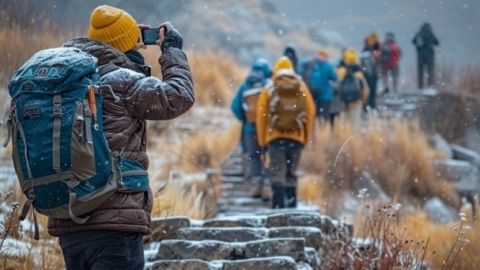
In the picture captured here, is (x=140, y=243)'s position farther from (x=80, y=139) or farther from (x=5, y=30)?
(x=5, y=30)

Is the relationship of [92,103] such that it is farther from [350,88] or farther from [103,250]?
[350,88]

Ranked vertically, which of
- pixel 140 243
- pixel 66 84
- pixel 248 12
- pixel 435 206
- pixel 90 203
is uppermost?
pixel 248 12

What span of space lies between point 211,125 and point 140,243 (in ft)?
34.1

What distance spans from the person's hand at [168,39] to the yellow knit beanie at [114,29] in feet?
0.36

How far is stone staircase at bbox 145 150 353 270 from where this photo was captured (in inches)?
167

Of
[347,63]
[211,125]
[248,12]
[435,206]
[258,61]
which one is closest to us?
[258,61]

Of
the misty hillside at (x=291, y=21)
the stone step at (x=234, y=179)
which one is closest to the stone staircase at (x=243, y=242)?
the stone step at (x=234, y=179)

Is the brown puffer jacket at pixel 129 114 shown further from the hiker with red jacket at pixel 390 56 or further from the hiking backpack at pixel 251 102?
the hiker with red jacket at pixel 390 56

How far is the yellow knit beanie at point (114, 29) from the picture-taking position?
3.00 meters

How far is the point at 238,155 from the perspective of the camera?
10898 mm

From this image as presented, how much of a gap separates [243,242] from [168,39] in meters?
2.10

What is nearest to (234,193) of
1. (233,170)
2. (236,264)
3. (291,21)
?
(233,170)

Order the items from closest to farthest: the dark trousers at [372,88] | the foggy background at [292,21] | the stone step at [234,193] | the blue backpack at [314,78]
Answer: the stone step at [234,193], the blue backpack at [314,78], the dark trousers at [372,88], the foggy background at [292,21]

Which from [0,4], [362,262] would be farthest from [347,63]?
[362,262]
